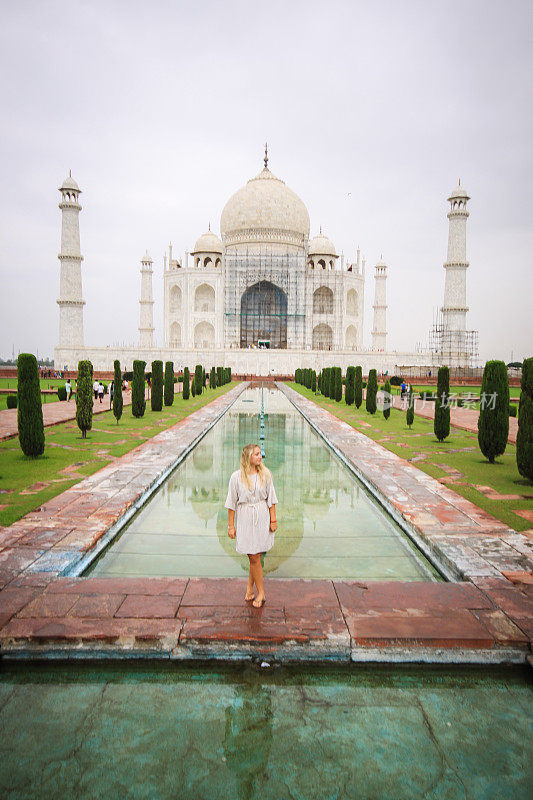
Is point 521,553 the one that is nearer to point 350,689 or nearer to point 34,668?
point 350,689

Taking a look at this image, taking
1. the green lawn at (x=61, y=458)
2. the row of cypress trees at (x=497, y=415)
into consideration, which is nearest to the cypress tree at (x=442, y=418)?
the row of cypress trees at (x=497, y=415)

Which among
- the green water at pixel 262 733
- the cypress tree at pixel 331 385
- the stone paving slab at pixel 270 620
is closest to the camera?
the green water at pixel 262 733

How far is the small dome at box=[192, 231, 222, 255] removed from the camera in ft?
108

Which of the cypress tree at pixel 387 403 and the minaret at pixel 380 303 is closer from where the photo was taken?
the cypress tree at pixel 387 403

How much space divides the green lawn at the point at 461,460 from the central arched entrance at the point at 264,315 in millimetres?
22360

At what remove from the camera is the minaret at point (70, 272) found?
24.6 m

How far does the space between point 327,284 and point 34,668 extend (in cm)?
3069

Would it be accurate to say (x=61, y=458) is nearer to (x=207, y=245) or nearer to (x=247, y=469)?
(x=247, y=469)

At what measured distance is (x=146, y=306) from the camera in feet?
101

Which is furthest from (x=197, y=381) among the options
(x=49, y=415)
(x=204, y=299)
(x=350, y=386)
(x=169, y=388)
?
(x=204, y=299)

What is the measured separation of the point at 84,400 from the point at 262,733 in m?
6.15

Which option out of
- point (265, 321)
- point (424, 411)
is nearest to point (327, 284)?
point (265, 321)

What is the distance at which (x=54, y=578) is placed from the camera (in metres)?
2.53

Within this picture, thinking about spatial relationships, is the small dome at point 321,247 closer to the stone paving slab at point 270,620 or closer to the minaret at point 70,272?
the minaret at point 70,272
